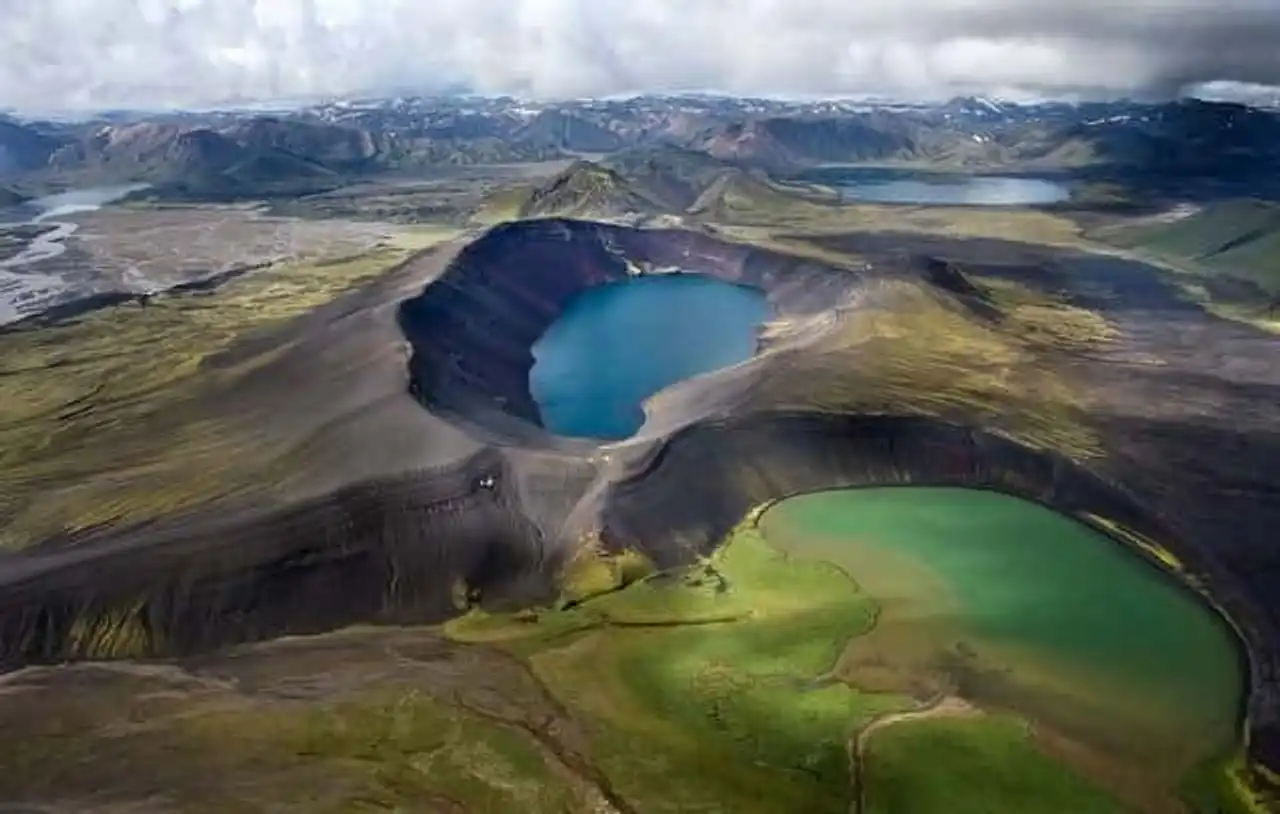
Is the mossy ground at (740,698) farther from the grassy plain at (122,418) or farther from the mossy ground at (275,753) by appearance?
the grassy plain at (122,418)

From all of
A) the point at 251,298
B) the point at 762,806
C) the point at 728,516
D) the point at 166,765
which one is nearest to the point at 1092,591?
the point at 728,516

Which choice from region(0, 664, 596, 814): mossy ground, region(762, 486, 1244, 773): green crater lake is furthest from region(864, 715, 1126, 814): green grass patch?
region(0, 664, 596, 814): mossy ground

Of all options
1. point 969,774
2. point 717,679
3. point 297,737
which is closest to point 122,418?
point 297,737

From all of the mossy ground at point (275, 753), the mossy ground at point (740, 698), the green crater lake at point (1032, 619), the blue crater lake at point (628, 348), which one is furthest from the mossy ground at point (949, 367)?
the mossy ground at point (275, 753)

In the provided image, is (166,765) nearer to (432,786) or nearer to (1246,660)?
(432,786)

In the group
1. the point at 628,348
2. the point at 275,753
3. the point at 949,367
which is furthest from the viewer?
the point at 628,348

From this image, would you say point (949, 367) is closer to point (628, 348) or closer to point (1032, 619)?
point (628, 348)
